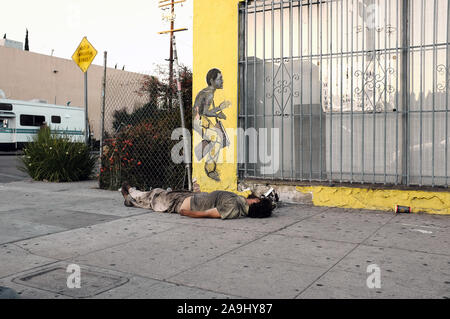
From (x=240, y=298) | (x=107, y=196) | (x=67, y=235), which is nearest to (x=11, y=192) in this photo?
(x=107, y=196)

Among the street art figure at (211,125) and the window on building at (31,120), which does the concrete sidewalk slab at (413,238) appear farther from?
the window on building at (31,120)

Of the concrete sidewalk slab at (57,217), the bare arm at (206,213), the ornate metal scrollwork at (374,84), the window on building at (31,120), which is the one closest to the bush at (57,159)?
the concrete sidewalk slab at (57,217)

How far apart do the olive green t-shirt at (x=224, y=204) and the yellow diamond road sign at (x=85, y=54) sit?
579 centimetres

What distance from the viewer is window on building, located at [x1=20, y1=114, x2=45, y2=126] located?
72.0 ft

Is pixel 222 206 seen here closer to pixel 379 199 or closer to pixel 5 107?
pixel 379 199

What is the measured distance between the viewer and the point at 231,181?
26.5ft

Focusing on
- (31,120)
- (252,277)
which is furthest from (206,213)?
(31,120)

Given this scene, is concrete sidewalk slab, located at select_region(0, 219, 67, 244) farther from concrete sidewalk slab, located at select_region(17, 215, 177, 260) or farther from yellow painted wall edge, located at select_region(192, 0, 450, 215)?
yellow painted wall edge, located at select_region(192, 0, 450, 215)

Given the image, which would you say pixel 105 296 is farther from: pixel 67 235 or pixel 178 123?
pixel 178 123

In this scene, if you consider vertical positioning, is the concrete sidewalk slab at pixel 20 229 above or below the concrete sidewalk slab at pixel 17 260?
above

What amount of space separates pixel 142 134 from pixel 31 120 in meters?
15.5

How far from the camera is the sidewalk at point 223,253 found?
3467 mm

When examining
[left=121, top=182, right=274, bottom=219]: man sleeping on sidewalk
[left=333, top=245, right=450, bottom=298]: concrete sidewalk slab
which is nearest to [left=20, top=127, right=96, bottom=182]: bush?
[left=121, top=182, right=274, bottom=219]: man sleeping on sidewalk

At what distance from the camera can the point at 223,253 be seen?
4.51m
